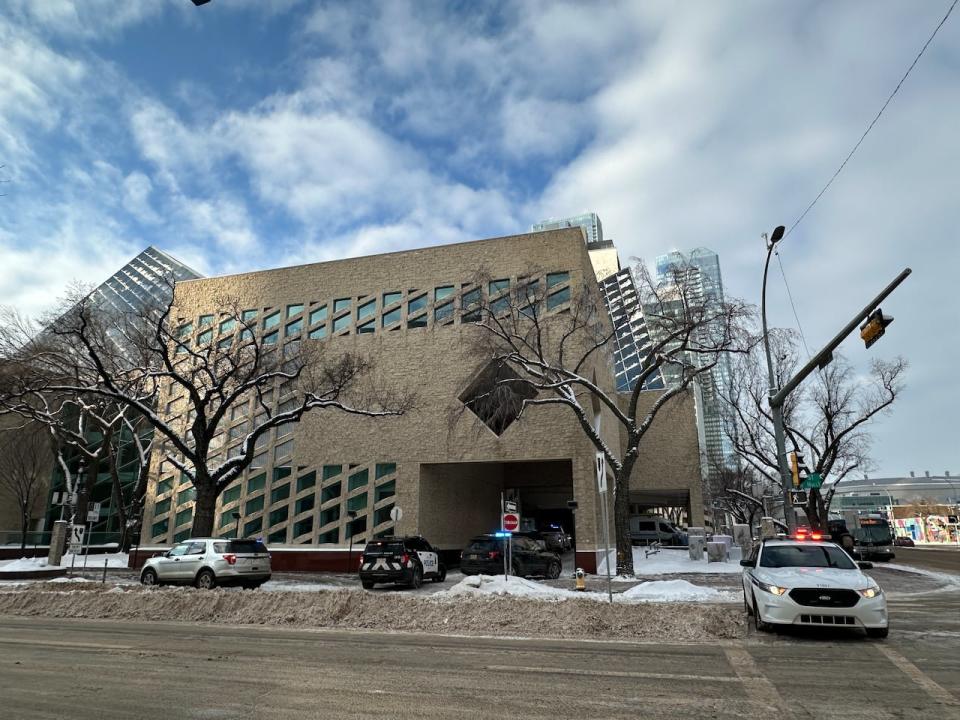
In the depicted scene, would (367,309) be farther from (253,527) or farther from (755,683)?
(755,683)

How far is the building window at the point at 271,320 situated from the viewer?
1237 inches

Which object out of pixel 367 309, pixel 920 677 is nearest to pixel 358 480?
pixel 367 309

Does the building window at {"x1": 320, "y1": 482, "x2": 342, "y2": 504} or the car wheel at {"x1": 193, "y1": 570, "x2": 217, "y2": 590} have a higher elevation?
the building window at {"x1": 320, "y1": 482, "x2": 342, "y2": 504}

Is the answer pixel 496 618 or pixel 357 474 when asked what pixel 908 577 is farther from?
pixel 357 474

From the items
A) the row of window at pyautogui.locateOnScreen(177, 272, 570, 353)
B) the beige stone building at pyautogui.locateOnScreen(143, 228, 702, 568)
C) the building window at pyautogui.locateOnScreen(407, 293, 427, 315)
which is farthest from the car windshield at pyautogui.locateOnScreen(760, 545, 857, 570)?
the building window at pyautogui.locateOnScreen(407, 293, 427, 315)

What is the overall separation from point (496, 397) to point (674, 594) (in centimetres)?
1010

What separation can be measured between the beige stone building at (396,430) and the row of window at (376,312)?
63 mm

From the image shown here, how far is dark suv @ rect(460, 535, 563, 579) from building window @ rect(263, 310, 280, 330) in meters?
16.8

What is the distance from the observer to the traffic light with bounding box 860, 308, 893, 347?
13219mm

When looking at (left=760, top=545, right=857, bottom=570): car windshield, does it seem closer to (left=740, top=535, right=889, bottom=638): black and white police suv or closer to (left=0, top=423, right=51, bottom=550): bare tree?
(left=740, top=535, right=889, bottom=638): black and white police suv

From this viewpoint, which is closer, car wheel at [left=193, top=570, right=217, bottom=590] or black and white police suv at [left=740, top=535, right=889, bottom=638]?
black and white police suv at [left=740, top=535, right=889, bottom=638]

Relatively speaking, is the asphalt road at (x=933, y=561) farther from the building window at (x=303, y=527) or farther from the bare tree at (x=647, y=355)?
the building window at (x=303, y=527)

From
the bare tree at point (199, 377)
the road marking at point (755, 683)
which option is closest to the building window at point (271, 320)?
the bare tree at point (199, 377)

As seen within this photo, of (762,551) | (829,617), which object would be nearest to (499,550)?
(762,551)
